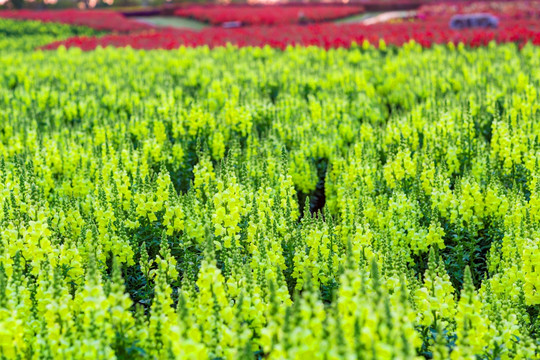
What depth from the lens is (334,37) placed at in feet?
62.8

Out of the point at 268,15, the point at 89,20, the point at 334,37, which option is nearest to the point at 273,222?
the point at 334,37

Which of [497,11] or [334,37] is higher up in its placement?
[497,11]

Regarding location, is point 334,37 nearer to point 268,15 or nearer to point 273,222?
point 273,222

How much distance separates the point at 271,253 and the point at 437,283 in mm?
1439

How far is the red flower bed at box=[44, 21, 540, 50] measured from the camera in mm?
17531

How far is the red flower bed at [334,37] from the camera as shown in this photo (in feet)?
57.5

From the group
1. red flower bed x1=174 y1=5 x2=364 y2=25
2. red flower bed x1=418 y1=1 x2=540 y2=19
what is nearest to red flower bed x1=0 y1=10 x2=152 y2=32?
red flower bed x1=174 y1=5 x2=364 y2=25

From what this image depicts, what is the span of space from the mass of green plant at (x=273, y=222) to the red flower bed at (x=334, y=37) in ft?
18.9

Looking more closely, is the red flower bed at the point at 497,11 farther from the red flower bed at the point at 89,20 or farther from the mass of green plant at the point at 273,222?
the mass of green plant at the point at 273,222

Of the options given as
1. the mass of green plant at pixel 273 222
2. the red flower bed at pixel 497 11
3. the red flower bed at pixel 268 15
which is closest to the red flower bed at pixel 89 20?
the red flower bed at pixel 268 15

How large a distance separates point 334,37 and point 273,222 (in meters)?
14.4

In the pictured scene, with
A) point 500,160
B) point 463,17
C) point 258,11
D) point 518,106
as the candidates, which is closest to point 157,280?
point 500,160

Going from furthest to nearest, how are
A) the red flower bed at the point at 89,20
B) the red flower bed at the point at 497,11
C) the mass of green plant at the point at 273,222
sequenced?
1. the red flower bed at the point at 89,20
2. the red flower bed at the point at 497,11
3. the mass of green plant at the point at 273,222

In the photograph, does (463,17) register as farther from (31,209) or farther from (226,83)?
(31,209)
